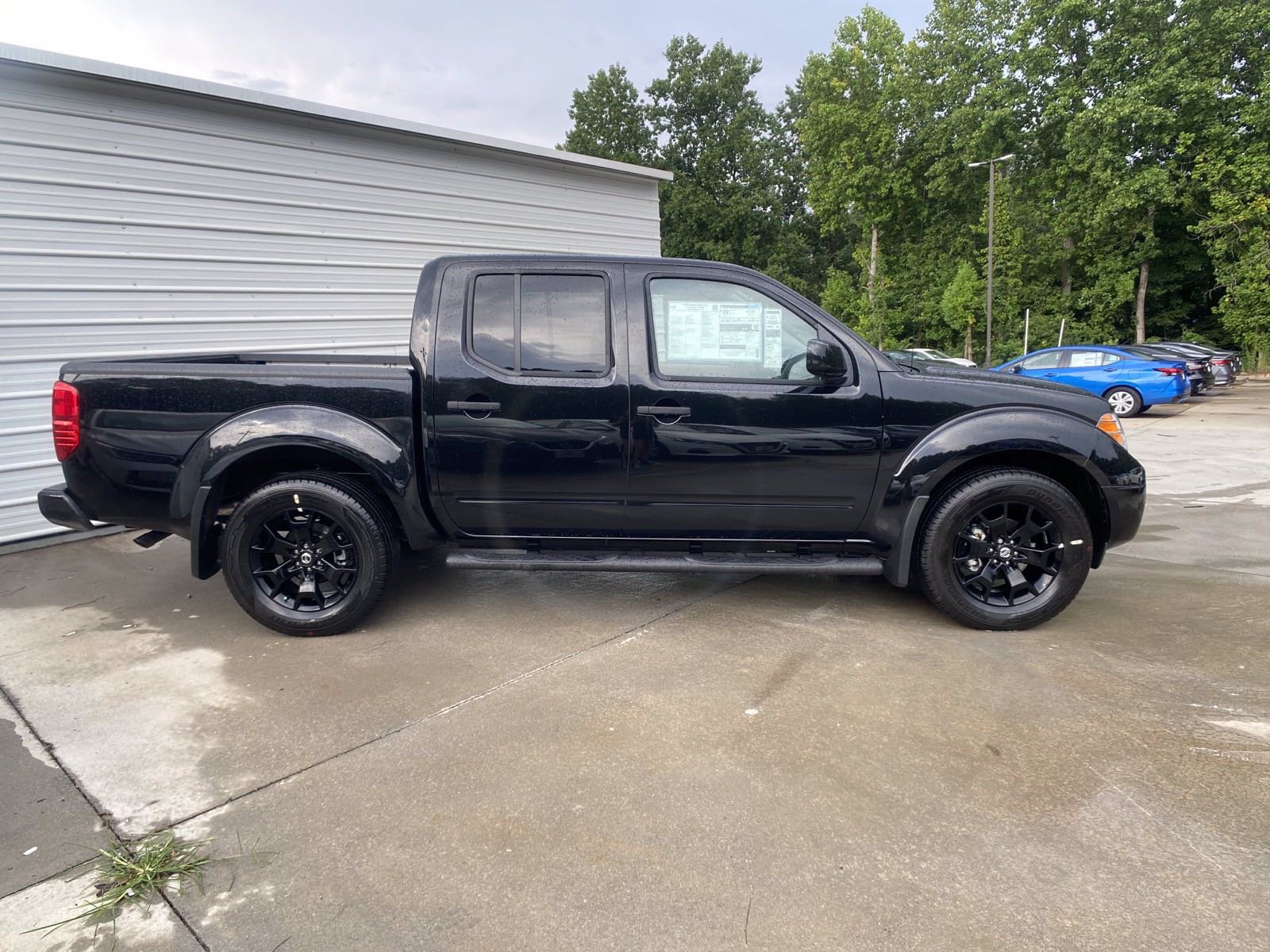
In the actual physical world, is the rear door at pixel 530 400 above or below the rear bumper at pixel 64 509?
above

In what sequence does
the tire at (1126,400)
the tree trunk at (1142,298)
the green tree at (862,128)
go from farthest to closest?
1. the green tree at (862,128)
2. the tree trunk at (1142,298)
3. the tire at (1126,400)

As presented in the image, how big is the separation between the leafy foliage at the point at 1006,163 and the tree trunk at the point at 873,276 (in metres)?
0.13

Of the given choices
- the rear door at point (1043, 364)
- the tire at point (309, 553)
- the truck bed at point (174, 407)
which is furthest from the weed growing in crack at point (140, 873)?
the rear door at point (1043, 364)

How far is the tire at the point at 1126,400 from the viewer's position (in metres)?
15.1

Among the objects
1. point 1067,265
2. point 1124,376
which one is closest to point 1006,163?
point 1067,265

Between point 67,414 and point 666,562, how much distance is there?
10.3ft

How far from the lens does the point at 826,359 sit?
360 cm

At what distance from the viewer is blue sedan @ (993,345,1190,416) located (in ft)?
49.0

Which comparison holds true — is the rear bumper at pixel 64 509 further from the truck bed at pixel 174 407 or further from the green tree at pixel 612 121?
the green tree at pixel 612 121

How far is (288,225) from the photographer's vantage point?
7.19 m

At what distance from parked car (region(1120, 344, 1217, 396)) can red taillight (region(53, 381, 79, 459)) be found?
18286mm

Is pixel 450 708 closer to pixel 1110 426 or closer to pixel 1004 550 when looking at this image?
pixel 1004 550

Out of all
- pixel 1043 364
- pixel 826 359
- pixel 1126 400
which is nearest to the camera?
pixel 826 359

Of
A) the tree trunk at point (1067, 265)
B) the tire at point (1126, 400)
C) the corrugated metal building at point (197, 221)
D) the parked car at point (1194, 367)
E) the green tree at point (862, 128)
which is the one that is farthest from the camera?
the green tree at point (862, 128)
